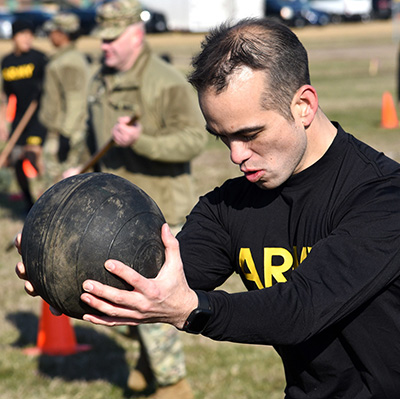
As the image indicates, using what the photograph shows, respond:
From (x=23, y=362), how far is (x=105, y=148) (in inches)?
92.2

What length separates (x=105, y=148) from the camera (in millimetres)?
6410

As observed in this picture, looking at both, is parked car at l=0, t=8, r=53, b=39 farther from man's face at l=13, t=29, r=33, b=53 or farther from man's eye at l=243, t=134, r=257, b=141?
man's eye at l=243, t=134, r=257, b=141

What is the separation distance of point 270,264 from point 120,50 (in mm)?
3577

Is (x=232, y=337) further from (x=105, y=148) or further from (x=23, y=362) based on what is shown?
(x=23, y=362)

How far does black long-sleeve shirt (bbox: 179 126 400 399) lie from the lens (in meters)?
2.79

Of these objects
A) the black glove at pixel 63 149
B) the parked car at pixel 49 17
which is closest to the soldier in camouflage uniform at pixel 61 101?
the black glove at pixel 63 149

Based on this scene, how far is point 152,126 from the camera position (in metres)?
6.52

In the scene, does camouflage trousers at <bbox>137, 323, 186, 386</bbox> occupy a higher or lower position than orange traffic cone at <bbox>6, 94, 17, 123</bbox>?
higher

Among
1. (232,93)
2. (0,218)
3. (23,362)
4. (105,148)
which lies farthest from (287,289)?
(0,218)

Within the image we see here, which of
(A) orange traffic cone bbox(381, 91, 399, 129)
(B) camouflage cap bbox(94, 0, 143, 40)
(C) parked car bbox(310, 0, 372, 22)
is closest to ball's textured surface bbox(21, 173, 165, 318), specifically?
(B) camouflage cap bbox(94, 0, 143, 40)

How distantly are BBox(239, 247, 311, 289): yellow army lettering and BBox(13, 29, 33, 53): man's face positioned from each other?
10.4 meters

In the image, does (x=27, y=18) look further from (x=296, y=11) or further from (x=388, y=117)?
(x=388, y=117)

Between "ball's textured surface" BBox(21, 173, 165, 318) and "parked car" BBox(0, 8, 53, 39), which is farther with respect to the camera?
"parked car" BBox(0, 8, 53, 39)

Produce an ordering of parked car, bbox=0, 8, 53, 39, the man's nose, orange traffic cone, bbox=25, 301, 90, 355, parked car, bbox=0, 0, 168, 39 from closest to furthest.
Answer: the man's nose
orange traffic cone, bbox=25, 301, 90, 355
parked car, bbox=0, 0, 168, 39
parked car, bbox=0, 8, 53, 39
